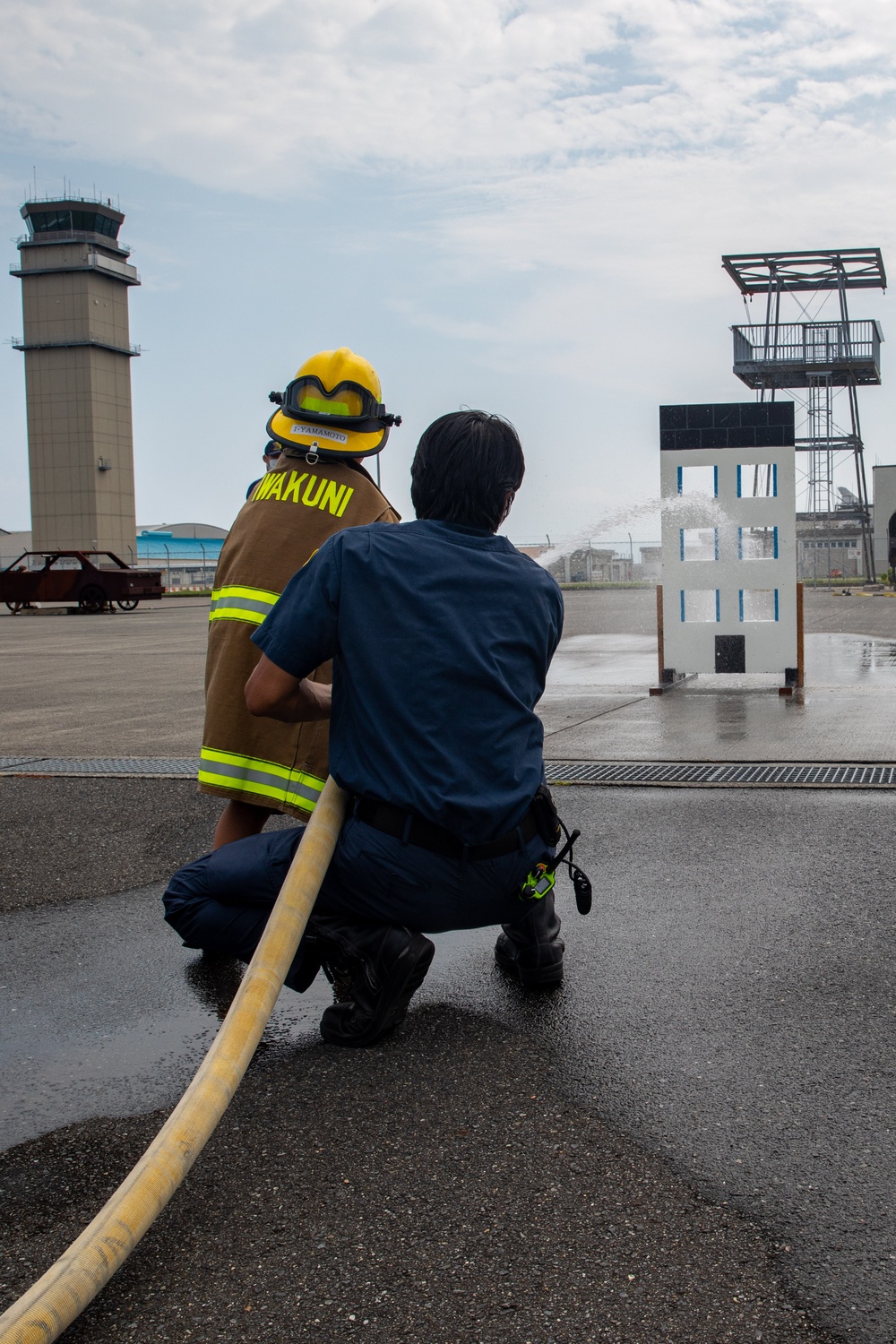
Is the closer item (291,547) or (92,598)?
(291,547)

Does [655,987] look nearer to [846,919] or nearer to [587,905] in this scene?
[587,905]

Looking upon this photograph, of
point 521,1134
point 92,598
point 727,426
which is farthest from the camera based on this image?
point 92,598

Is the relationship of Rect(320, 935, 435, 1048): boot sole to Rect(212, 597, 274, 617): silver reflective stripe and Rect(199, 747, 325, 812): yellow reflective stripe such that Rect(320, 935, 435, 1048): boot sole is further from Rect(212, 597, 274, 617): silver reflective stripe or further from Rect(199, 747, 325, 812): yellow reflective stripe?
Rect(212, 597, 274, 617): silver reflective stripe

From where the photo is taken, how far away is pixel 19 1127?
247 centimetres

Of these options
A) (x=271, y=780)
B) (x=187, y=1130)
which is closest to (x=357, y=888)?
(x=271, y=780)

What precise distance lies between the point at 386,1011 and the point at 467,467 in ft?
4.11

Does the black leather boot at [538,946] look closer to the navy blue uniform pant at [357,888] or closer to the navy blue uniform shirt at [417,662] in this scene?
the navy blue uniform pant at [357,888]

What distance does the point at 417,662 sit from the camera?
2.71m

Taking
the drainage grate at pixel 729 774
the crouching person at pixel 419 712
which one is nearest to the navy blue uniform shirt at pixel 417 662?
the crouching person at pixel 419 712

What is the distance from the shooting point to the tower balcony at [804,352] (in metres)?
29.0

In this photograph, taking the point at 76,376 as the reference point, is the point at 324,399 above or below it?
below

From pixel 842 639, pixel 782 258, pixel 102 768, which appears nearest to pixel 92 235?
pixel 782 258

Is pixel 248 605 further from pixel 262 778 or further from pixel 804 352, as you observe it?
pixel 804 352

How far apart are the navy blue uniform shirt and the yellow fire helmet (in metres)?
0.61
